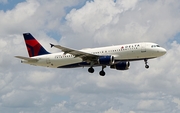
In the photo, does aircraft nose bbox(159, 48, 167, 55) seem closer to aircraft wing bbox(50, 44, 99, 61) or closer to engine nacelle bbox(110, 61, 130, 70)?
engine nacelle bbox(110, 61, 130, 70)

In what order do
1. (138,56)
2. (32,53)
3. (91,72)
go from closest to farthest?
(138,56), (91,72), (32,53)

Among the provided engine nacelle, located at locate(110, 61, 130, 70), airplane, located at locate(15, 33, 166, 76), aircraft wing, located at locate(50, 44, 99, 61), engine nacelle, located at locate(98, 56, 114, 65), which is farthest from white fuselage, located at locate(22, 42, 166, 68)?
engine nacelle, located at locate(110, 61, 130, 70)

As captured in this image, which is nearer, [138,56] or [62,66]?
[138,56]

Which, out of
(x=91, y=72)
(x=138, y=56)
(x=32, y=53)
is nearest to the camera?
(x=138, y=56)

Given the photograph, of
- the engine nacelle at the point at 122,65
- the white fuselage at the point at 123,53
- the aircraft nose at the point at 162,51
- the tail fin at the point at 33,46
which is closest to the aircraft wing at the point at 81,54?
the white fuselage at the point at 123,53

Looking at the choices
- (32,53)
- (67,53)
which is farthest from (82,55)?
(32,53)

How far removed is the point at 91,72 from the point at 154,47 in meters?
14.3

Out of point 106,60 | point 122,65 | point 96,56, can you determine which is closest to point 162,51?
point 106,60

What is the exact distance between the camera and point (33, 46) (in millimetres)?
105312

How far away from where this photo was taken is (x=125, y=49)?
8906cm

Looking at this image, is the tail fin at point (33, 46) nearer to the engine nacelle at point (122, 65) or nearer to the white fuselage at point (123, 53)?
the white fuselage at point (123, 53)

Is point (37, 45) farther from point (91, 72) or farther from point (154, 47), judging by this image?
point (154, 47)

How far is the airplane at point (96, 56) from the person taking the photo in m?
88.6

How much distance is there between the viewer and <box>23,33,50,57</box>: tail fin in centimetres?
10288
